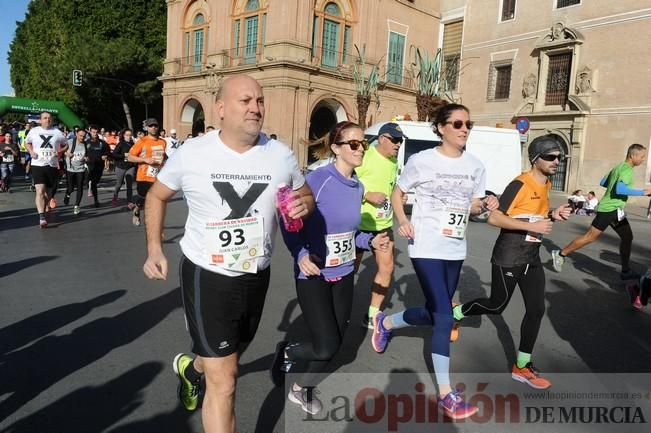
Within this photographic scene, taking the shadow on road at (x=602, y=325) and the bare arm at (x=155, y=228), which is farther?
the shadow on road at (x=602, y=325)

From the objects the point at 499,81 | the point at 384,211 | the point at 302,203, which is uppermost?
the point at 499,81

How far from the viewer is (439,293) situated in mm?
3588

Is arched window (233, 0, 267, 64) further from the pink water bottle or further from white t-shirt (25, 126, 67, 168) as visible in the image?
the pink water bottle

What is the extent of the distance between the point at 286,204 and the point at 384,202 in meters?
2.23

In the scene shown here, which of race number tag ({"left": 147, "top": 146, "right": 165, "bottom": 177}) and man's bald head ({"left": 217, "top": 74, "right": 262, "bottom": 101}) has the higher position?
man's bald head ({"left": 217, "top": 74, "right": 262, "bottom": 101})

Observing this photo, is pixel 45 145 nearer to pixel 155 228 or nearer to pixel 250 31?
pixel 155 228

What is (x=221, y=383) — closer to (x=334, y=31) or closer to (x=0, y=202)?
(x=0, y=202)

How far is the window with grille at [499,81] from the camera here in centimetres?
2919

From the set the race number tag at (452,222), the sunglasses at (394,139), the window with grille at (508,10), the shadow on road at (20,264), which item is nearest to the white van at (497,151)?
the shadow on road at (20,264)

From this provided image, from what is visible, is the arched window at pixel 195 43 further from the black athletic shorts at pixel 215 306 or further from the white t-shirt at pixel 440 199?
the black athletic shorts at pixel 215 306

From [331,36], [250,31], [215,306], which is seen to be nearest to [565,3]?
[331,36]

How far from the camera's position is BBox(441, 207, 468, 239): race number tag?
3668 millimetres

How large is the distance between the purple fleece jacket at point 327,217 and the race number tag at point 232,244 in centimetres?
60

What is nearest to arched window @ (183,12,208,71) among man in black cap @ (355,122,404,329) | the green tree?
the green tree
